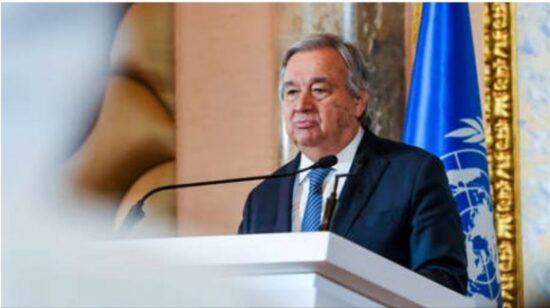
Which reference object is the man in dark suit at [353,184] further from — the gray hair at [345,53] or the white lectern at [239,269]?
the white lectern at [239,269]

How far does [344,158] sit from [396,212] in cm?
35

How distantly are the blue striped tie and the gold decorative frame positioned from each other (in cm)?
157

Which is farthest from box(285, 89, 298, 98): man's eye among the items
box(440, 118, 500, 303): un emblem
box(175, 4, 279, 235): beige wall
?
box(175, 4, 279, 235): beige wall

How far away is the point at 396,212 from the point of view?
321 cm

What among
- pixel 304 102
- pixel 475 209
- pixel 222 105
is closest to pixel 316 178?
pixel 304 102

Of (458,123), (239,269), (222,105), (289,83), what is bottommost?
(239,269)

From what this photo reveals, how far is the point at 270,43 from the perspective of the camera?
5.24 meters

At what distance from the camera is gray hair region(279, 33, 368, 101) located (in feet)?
11.4

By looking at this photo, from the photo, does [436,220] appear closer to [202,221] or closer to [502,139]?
[502,139]

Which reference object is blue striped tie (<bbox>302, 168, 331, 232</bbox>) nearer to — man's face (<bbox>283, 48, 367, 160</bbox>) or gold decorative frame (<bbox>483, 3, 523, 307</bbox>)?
man's face (<bbox>283, 48, 367, 160</bbox>)

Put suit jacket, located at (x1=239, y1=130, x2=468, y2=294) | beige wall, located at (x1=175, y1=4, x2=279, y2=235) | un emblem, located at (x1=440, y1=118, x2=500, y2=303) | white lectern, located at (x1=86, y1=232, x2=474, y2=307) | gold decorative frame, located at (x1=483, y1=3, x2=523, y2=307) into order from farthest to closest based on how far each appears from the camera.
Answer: beige wall, located at (x1=175, y1=4, x2=279, y2=235) < gold decorative frame, located at (x1=483, y1=3, x2=523, y2=307) < un emblem, located at (x1=440, y1=118, x2=500, y2=303) < suit jacket, located at (x1=239, y1=130, x2=468, y2=294) < white lectern, located at (x1=86, y1=232, x2=474, y2=307)

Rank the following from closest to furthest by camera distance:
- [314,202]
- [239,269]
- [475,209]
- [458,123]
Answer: [239,269] < [314,202] < [475,209] < [458,123]

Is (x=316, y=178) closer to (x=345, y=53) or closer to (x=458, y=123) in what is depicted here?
(x=345, y=53)

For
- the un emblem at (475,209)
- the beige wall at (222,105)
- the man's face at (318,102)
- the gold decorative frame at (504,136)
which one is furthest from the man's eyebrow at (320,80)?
the beige wall at (222,105)
